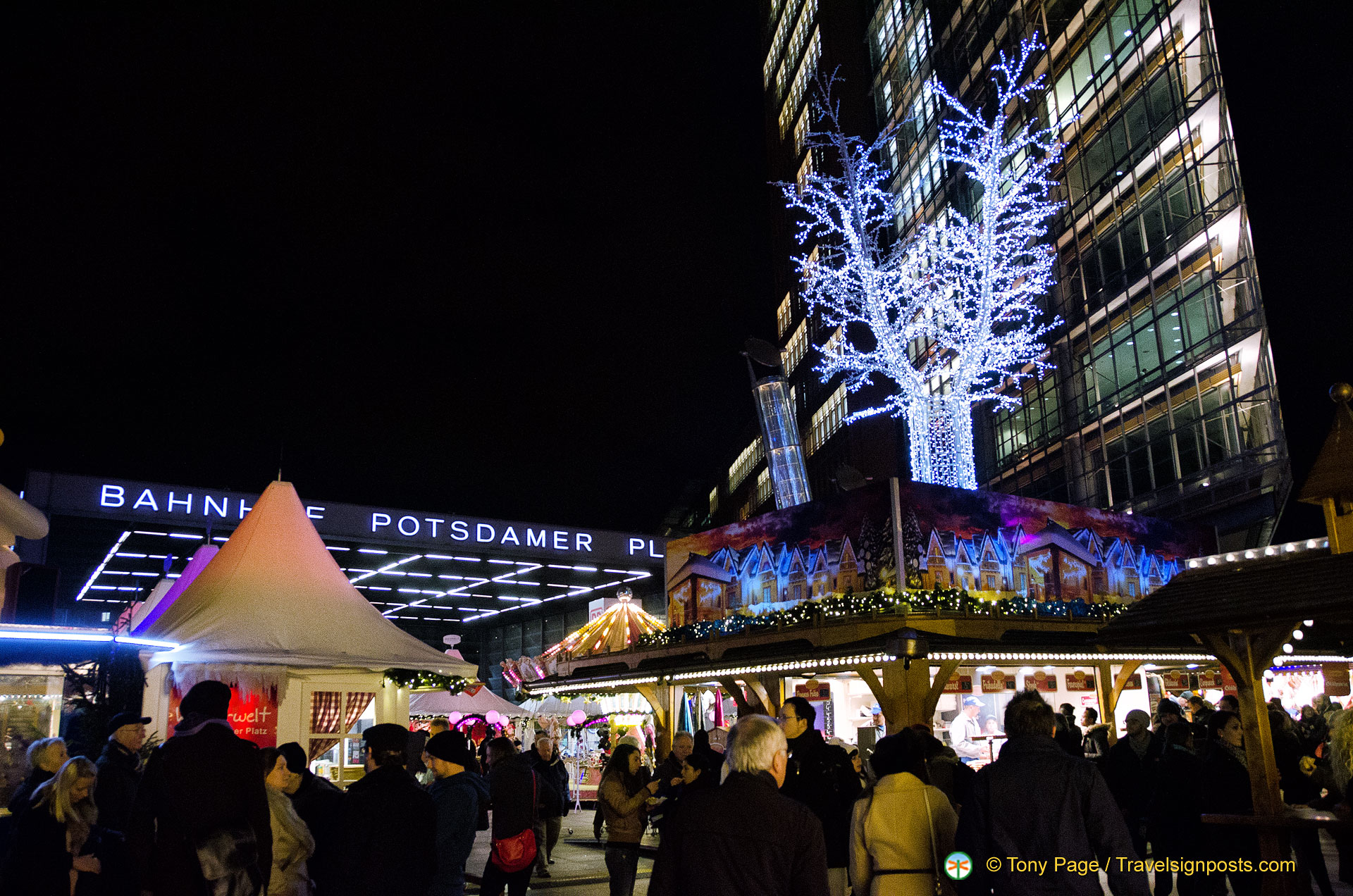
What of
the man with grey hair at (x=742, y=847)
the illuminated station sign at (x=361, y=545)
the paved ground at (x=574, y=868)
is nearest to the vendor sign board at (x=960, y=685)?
the paved ground at (x=574, y=868)

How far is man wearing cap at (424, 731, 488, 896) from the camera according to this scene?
5172 mm

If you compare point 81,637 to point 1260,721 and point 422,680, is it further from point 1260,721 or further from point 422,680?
point 1260,721

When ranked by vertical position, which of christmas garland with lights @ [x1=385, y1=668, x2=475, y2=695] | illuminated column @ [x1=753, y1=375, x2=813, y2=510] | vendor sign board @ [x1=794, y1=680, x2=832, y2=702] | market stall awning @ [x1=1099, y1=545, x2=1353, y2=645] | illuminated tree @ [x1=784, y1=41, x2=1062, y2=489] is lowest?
vendor sign board @ [x1=794, y1=680, x2=832, y2=702]

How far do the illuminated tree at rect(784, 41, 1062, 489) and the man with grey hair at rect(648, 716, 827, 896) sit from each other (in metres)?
18.0

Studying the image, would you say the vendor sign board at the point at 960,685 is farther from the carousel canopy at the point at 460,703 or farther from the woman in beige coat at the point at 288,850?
the woman in beige coat at the point at 288,850

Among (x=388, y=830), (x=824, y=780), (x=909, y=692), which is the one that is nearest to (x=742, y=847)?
(x=388, y=830)

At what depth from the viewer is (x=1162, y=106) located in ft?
87.7

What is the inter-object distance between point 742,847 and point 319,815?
2.61m

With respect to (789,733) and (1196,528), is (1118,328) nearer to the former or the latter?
(1196,528)

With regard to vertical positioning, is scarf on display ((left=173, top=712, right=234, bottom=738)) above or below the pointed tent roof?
below

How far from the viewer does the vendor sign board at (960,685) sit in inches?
680

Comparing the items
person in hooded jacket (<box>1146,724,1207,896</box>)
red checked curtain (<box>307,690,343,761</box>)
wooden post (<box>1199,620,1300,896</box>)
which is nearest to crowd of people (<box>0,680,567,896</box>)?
red checked curtain (<box>307,690,343,761</box>)

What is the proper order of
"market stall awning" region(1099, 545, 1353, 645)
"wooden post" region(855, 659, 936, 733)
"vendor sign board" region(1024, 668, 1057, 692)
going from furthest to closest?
"vendor sign board" region(1024, 668, 1057, 692) < "wooden post" region(855, 659, 936, 733) < "market stall awning" region(1099, 545, 1353, 645)

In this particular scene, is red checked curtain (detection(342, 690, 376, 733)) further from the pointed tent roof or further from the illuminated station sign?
the illuminated station sign
